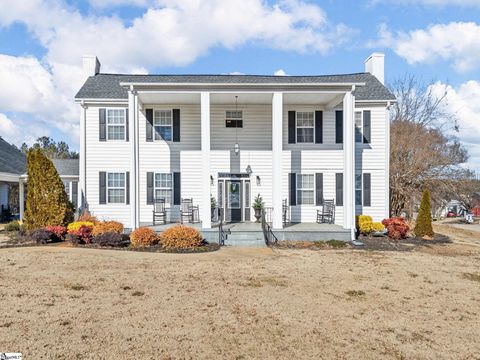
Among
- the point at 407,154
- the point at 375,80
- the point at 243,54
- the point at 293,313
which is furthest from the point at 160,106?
the point at 407,154

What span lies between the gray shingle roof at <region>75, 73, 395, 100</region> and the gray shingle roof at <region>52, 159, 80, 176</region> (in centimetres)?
472

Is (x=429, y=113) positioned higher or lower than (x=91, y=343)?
higher

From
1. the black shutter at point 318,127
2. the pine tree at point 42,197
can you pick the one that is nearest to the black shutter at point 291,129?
the black shutter at point 318,127

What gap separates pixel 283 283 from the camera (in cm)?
792

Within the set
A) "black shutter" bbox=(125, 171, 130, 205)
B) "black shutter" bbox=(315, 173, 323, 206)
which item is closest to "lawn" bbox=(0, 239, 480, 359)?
"black shutter" bbox=(125, 171, 130, 205)

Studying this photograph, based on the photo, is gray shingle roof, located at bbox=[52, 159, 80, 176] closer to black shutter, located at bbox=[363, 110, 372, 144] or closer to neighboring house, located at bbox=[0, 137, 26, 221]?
neighboring house, located at bbox=[0, 137, 26, 221]

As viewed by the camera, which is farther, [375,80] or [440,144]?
[440,144]

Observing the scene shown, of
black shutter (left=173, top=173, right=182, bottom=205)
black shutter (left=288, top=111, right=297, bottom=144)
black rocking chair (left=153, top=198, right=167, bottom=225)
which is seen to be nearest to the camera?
black rocking chair (left=153, top=198, right=167, bottom=225)

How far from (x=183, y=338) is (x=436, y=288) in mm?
5616

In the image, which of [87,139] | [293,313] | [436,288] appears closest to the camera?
[293,313]

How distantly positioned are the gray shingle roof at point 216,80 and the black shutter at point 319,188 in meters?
3.98

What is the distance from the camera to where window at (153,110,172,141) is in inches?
651

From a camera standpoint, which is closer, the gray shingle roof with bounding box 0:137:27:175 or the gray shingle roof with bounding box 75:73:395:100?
the gray shingle roof with bounding box 75:73:395:100

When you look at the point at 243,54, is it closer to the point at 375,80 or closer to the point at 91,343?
the point at 375,80
